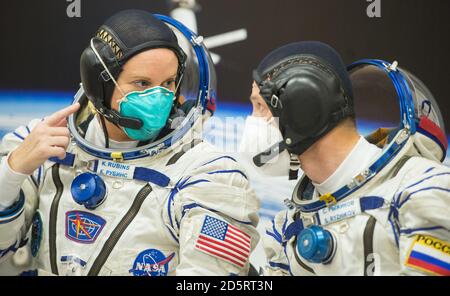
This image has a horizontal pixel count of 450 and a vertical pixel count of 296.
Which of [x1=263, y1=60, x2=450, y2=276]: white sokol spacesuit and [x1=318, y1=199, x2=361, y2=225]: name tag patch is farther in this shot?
[x1=318, y1=199, x2=361, y2=225]: name tag patch

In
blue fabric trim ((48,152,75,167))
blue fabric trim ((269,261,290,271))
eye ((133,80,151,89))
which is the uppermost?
eye ((133,80,151,89))

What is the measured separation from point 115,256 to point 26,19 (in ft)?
5.43

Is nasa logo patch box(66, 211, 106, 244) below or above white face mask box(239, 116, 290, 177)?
below

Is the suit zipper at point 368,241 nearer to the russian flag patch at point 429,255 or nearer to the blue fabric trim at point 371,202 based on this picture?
the blue fabric trim at point 371,202

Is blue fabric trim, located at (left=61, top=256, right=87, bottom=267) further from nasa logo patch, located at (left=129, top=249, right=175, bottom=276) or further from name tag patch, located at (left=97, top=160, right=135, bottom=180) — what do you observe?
name tag patch, located at (left=97, top=160, right=135, bottom=180)

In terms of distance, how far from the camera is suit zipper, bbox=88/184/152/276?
212cm

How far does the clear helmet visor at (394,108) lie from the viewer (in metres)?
1.99

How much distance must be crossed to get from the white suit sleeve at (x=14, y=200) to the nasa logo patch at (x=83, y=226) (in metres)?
0.17

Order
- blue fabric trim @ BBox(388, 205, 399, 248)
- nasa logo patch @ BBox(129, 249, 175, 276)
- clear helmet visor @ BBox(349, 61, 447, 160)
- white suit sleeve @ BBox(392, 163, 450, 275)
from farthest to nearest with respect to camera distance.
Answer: nasa logo patch @ BBox(129, 249, 175, 276), clear helmet visor @ BBox(349, 61, 447, 160), blue fabric trim @ BBox(388, 205, 399, 248), white suit sleeve @ BBox(392, 163, 450, 275)

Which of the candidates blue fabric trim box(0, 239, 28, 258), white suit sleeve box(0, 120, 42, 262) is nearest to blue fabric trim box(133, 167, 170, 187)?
white suit sleeve box(0, 120, 42, 262)

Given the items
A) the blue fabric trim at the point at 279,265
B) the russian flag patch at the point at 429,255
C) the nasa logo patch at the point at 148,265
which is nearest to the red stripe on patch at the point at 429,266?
the russian flag patch at the point at 429,255

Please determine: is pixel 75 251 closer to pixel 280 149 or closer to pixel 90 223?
pixel 90 223
